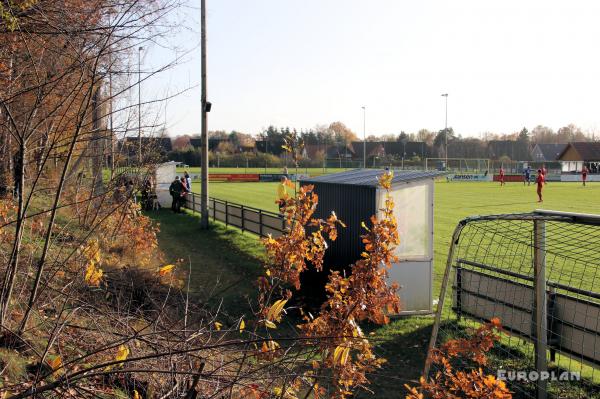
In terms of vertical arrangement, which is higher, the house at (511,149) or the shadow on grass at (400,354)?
the house at (511,149)

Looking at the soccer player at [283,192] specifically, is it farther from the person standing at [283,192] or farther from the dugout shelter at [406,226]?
the dugout shelter at [406,226]

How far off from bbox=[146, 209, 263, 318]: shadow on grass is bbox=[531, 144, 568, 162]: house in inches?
3972

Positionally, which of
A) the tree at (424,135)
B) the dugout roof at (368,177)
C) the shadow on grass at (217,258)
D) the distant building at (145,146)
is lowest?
the shadow on grass at (217,258)

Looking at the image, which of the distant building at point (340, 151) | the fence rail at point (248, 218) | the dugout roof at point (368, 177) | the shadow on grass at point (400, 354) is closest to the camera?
the shadow on grass at point (400, 354)

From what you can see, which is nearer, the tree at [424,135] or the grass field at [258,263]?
the grass field at [258,263]

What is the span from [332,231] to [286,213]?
1.66ft

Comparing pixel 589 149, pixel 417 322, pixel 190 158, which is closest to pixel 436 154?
pixel 589 149

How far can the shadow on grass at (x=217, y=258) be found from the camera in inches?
408

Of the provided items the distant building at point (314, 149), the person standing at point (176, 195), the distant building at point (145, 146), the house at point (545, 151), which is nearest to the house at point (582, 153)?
the house at point (545, 151)

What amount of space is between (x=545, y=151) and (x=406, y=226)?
363 ft

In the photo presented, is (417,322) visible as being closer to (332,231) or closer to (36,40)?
(332,231)

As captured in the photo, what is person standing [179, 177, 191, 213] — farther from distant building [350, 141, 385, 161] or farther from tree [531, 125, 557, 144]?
tree [531, 125, 557, 144]

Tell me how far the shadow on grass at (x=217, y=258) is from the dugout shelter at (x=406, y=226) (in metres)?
2.03

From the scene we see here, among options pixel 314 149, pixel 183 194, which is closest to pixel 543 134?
pixel 314 149
